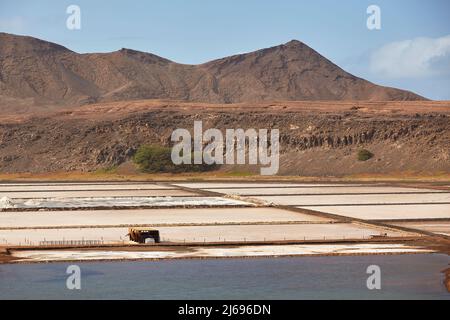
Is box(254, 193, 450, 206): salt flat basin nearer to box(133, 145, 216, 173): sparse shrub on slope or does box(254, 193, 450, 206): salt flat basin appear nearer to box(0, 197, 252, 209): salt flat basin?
box(0, 197, 252, 209): salt flat basin

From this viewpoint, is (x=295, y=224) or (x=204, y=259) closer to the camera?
(x=204, y=259)

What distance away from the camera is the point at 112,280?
98.3 ft

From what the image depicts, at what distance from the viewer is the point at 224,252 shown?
36188mm

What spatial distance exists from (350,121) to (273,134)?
11.7 metres

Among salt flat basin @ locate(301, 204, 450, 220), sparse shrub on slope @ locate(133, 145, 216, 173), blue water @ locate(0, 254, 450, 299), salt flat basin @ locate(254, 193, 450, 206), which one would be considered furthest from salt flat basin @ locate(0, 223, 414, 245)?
sparse shrub on slope @ locate(133, 145, 216, 173)

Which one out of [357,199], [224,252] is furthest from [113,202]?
[224,252]

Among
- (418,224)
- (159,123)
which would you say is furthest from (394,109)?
(418,224)

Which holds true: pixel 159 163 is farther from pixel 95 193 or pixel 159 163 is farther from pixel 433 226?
pixel 433 226

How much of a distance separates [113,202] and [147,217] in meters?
12.5

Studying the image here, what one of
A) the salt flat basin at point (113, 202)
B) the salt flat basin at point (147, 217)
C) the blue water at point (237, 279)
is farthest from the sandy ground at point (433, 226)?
the salt flat basin at point (113, 202)

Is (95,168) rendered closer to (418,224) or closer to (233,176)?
(233,176)

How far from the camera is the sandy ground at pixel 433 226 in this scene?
4462 centimetres

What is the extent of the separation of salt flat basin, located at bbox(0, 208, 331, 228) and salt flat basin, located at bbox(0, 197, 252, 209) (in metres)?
3.68
